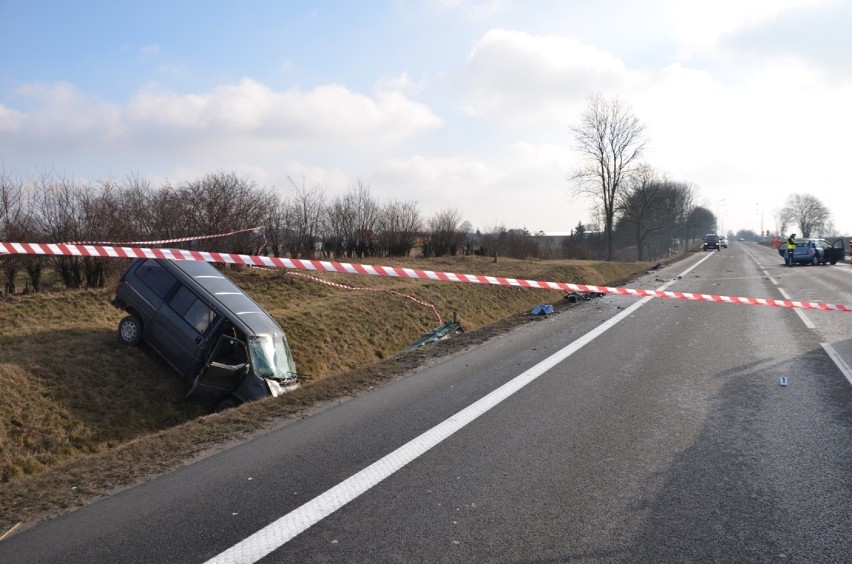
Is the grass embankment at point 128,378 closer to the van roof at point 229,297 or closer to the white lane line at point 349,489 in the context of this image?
the van roof at point 229,297

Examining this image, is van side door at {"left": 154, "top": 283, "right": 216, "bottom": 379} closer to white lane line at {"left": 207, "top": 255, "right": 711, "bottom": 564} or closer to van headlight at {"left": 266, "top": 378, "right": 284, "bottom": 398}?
van headlight at {"left": 266, "top": 378, "right": 284, "bottom": 398}

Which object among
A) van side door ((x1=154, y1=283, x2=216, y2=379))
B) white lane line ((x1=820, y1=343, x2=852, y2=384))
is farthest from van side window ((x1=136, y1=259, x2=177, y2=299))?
white lane line ((x1=820, y1=343, x2=852, y2=384))

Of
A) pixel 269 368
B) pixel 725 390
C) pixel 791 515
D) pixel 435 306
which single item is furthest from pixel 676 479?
pixel 435 306

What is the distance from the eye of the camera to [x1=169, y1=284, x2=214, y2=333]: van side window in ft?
33.8

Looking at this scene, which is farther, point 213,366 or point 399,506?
point 213,366

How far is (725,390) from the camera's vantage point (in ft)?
23.1

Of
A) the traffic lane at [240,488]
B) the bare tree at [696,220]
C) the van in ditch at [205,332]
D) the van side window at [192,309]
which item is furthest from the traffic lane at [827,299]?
the bare tree at [696,220]

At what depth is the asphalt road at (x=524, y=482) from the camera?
3.51m

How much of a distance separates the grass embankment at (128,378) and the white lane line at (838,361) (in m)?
5.49

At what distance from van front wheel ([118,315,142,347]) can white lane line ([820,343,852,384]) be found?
35.0ft

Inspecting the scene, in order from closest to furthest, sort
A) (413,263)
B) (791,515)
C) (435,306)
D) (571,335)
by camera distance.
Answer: (791,515), (571,335), (435,306), (413,263)

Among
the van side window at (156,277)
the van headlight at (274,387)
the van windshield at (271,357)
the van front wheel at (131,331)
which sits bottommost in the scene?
the van headlight at (274,387)

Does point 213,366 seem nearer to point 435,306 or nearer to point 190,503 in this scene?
point 190,503

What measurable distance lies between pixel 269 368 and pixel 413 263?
16.1m
